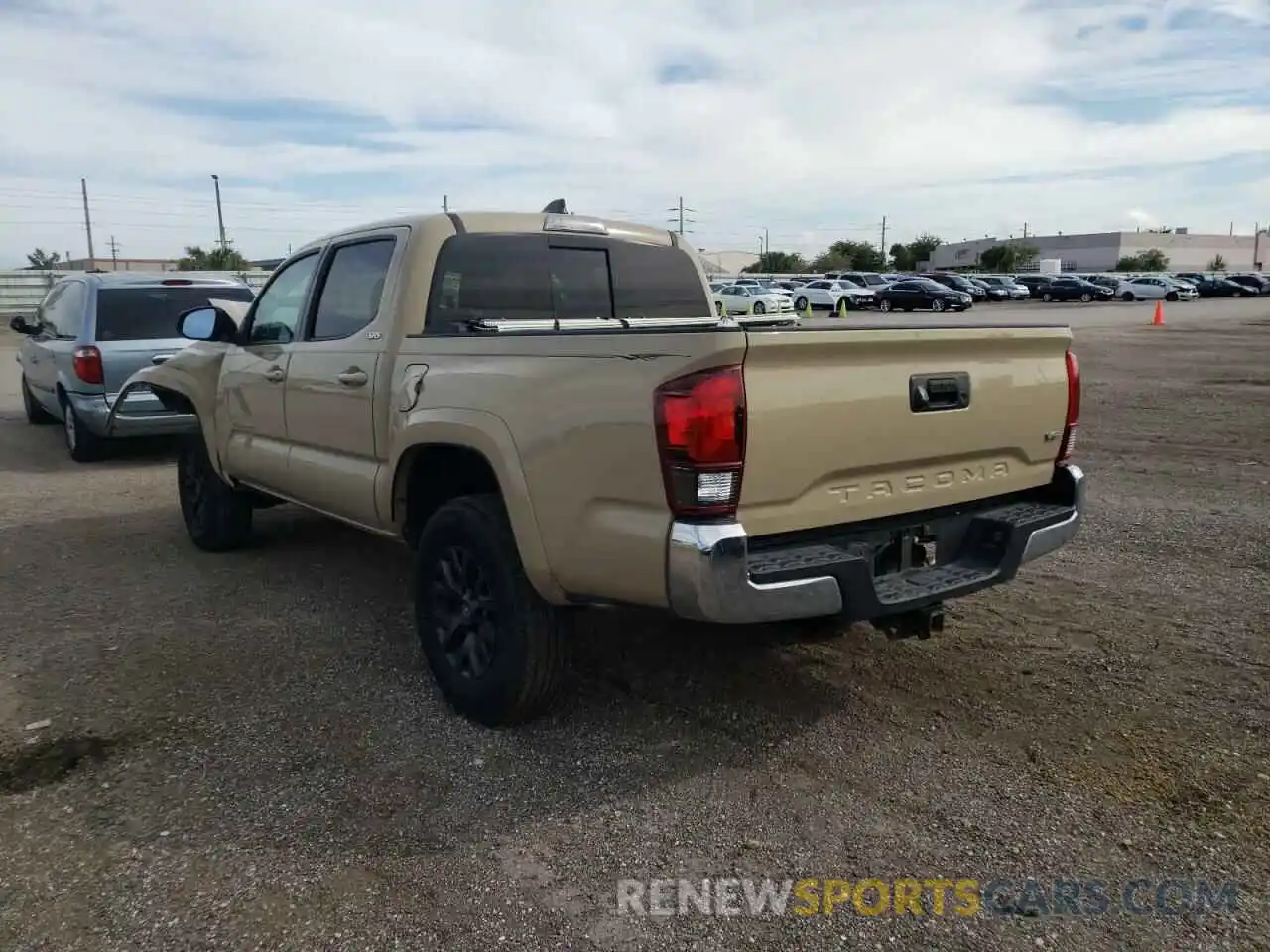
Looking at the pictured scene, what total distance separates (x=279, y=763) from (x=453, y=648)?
0.76 meters

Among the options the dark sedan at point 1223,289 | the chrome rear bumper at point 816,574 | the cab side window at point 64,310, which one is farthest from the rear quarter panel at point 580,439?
the dark sedan at point 1223,289

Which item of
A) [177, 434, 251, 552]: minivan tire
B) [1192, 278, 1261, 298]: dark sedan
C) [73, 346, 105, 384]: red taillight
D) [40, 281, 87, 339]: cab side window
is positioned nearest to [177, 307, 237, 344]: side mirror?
[177, 434, 251, 552]: minivan tire

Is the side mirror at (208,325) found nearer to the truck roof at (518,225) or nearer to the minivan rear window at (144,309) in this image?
the truck roof at (518,225)

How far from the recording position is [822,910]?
2832mm

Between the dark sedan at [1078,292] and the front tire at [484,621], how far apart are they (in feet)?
187

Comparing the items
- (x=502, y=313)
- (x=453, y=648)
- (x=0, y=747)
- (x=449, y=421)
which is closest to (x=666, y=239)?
(x=502, y=313)

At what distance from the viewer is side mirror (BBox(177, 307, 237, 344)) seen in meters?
5.77

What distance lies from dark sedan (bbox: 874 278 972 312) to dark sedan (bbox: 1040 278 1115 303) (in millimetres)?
11230

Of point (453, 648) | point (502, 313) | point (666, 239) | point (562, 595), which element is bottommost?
point (453, 648)

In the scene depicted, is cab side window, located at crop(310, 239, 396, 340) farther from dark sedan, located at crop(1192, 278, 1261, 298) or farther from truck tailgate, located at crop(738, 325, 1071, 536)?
dark sedan, located at crop(1192, 278, 1261, 298)

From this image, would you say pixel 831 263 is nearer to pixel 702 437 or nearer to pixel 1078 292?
pixel 1078 292

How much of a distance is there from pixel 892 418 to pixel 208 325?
4077 millimetres

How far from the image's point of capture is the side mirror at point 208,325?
18.9ft

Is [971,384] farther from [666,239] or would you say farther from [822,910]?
[666,239]
